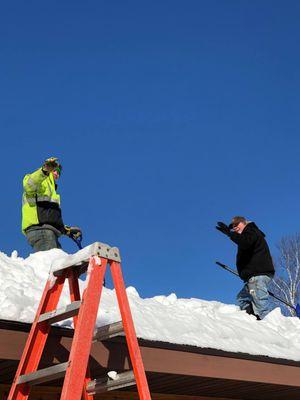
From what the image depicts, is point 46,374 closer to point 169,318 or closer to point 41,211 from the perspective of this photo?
point 169,318

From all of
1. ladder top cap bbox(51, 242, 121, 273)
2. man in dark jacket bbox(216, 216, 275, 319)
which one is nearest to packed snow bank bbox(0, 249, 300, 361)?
ladder top cap bbox(51, 242, 121, 273)

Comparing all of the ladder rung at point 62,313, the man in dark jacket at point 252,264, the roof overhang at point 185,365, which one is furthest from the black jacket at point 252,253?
the ladder rung at point 62,313

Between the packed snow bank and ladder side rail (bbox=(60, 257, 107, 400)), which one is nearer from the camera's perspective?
ladder side rail (bbox=(60, 257, 107, 400))

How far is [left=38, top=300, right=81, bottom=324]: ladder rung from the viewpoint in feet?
9.75

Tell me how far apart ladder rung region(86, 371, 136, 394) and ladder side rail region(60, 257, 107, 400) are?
33 centimetres

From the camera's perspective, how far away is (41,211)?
6863 mm

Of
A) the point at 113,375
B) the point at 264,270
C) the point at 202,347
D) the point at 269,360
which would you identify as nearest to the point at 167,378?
the point at 202,347

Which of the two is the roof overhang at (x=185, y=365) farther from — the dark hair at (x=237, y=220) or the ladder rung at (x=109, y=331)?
the dark hair at (x=237, y=220)

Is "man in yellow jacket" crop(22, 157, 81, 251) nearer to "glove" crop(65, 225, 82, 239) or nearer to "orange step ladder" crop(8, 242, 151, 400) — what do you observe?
"glove" crop(65, 225, 82, 239)

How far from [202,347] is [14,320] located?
1664 millimetres

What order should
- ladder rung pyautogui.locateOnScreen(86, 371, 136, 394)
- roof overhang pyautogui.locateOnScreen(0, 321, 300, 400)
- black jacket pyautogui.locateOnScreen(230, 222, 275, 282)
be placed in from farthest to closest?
black jacket pyautogui.locateOnScreen(230, 222, 275, 282)
roof overhang pyautogui.locateOnScreen(0, 321, 300, 400)
ladder rung pyautogui.locateOnScreen(86, 371, 136, 394)

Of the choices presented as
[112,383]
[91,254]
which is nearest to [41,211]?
[91,254]

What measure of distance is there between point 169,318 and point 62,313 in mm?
1856

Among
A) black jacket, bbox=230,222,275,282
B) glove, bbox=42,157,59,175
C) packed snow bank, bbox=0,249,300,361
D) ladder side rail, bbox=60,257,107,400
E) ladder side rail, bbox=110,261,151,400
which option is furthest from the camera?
black jacket, bbox=230,222,275,282
